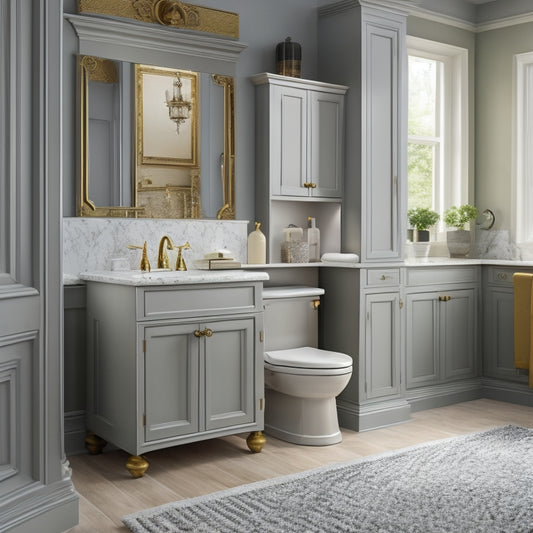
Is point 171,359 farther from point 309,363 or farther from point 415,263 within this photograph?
point 415,263

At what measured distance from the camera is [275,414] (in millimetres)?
3871

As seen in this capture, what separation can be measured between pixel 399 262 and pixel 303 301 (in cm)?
64

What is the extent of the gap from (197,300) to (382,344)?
1.33 m

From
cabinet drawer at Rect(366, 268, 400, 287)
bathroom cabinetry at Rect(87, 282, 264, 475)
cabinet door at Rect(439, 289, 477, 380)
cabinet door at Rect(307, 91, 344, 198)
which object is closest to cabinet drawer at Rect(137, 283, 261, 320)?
bathroom cabinetry at Rect(87, 282, 264, 475)

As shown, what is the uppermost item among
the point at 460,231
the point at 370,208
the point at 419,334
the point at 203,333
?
the point at 370,208

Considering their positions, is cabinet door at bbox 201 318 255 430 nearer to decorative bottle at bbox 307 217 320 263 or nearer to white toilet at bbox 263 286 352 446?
white toilet at bbox 263 286 352 446

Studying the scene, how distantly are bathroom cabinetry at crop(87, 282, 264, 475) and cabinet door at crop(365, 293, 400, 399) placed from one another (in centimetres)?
83

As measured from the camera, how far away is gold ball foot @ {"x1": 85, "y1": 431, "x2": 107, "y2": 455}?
11.5 ft

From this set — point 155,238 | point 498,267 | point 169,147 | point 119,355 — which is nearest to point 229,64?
point 169,147

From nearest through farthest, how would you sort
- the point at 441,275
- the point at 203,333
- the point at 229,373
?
the point at 203,333 < the point at 229,373 < the point at 441,275

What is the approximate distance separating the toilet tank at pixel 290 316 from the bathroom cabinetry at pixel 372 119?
0.39 meters

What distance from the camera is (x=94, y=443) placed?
3504 mm

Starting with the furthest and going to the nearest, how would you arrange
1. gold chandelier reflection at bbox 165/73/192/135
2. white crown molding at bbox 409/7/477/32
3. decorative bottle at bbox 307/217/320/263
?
white crown molding at bbox 409/7/477/32
decorative bottle at bbox 307/217/320/263
gold chandelier reflection at bbox 165/73/192/135

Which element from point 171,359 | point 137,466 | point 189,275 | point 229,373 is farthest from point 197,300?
point 137,466
